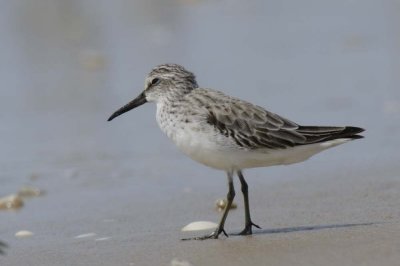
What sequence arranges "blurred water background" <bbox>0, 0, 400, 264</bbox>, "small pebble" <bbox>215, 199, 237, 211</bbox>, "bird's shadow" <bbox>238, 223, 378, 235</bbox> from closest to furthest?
"bird's shadow" <bbox>238, 223, 378, 235</bbox>
"small pebble" <bbox>215, 199, 237, 211</bbox>
"blurred water background" <bbox>0, 0, 400, 264</bbox>

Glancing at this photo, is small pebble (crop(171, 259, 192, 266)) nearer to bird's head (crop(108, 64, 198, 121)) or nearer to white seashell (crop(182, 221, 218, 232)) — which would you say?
white seashell (crop(182, 221, 218, 232))

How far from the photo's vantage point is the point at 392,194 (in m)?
7.77

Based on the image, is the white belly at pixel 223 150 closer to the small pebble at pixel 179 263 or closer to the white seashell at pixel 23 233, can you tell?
the small pebble at pixel 179 263

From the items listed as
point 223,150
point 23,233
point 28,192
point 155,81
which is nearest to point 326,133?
point 223,150

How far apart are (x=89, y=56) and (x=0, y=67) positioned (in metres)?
1.25

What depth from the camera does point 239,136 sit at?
7.17 meters

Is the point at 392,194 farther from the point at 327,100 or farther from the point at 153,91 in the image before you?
the point at 327,100

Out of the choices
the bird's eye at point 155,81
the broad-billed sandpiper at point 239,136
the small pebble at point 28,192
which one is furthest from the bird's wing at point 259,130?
the small pebble at point 28,192

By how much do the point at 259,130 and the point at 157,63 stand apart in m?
6.15

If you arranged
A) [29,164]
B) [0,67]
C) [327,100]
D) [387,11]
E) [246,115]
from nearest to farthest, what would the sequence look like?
[246,115]
[29,164]
[327,100]
[0,67]
[387,11]

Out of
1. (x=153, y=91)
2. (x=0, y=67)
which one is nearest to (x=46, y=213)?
(x=153, y=91)

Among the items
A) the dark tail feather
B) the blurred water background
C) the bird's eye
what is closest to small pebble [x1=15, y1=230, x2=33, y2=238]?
the blurred water background

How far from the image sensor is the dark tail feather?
711cm

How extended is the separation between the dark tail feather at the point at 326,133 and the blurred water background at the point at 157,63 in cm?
158
